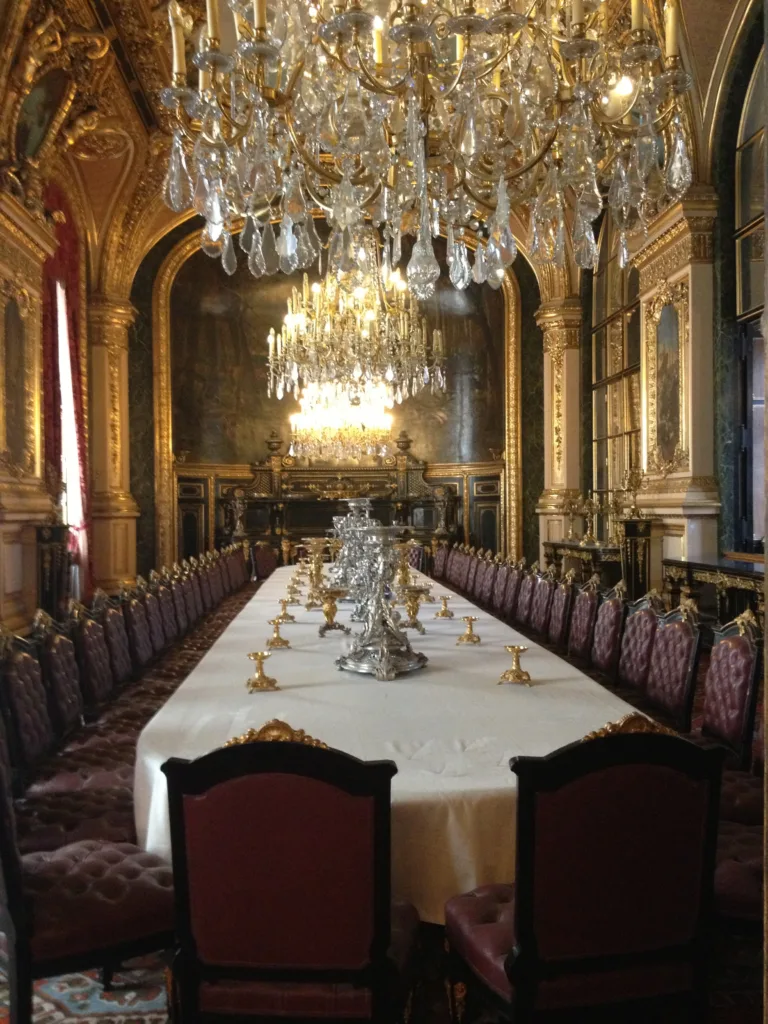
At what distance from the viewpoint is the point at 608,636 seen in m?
3.85

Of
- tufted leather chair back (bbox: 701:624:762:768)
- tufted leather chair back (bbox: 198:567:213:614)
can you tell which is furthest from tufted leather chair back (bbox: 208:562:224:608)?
tufted leather chair back (bbox: 701:624:762:768)

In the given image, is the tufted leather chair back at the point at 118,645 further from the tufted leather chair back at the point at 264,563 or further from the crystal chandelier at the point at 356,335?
the tufted leather chair back at the point at 264,563

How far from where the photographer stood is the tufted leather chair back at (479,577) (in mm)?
7020

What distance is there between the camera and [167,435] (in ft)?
39.4

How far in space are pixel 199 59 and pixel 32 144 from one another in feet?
18.0

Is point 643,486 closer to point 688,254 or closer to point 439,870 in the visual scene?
point 688,254

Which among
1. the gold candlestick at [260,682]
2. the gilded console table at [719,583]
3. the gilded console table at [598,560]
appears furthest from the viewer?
the gilded console table at [598,560]

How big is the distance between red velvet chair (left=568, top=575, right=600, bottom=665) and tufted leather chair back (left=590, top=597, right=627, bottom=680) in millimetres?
178

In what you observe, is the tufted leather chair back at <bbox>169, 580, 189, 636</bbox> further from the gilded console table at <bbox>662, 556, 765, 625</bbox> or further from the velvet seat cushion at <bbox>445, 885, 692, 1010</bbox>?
the velvet seat cushion at <bbox>445, 885, 692, 1010</bbox>

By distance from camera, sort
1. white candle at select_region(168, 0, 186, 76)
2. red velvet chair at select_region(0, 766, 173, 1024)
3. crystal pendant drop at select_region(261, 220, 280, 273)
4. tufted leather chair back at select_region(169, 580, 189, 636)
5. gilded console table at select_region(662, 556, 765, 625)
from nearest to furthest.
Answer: red velvet chair at select_region(0, 766, 173, 1024) → white candle at select_region(168, 0, 186, 76) → crystal pendant drop at select_region(261, 220, 280, 273) → tufted leather chair back at select_region(169, 580, 189, 636) → gilded console table at select_region(662, 556, 765, 625)

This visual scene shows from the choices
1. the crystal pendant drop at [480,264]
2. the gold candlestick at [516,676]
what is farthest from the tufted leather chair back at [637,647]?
the crystal pendant drop at [480,264]

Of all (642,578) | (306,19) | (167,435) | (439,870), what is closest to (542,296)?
(642,578)

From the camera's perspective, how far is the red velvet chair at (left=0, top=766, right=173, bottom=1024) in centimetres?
166

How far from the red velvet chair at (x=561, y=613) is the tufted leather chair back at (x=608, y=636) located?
2.40ft
